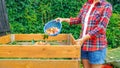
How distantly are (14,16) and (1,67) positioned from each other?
6.08 m

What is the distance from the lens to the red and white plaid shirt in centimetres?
469

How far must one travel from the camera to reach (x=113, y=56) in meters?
7.46

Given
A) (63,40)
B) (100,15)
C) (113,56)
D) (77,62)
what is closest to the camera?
(77,62)

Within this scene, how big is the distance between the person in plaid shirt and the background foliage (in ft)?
17.7

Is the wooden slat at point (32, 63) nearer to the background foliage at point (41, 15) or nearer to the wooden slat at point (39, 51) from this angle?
the wooden slat at point (39, 51)

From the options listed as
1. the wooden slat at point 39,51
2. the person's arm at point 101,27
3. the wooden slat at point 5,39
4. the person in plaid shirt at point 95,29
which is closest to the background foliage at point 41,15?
the wooden slat at point 5,39

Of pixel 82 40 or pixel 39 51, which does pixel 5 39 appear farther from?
pixel 82 40

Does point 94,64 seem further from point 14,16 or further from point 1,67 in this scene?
point 14,16

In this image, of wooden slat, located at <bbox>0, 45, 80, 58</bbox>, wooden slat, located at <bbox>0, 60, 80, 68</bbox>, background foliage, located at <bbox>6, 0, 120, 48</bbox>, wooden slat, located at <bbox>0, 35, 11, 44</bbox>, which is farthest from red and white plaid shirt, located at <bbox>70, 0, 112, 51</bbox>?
background foliage, located at <bbox>6, 0, 120, 48</bbox>

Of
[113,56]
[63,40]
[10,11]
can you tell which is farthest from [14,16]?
[63,40]

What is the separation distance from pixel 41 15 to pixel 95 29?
6070 millimetres

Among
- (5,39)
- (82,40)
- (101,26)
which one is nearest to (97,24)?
(101,26)

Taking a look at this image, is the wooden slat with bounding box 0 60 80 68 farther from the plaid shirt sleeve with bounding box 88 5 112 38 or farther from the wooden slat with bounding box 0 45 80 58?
the plaid shirt sleeve with bounding box 88 5 112 38

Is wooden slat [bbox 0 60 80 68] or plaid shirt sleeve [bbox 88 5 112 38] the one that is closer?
wooden slat [bbox 0 60 80 68]
